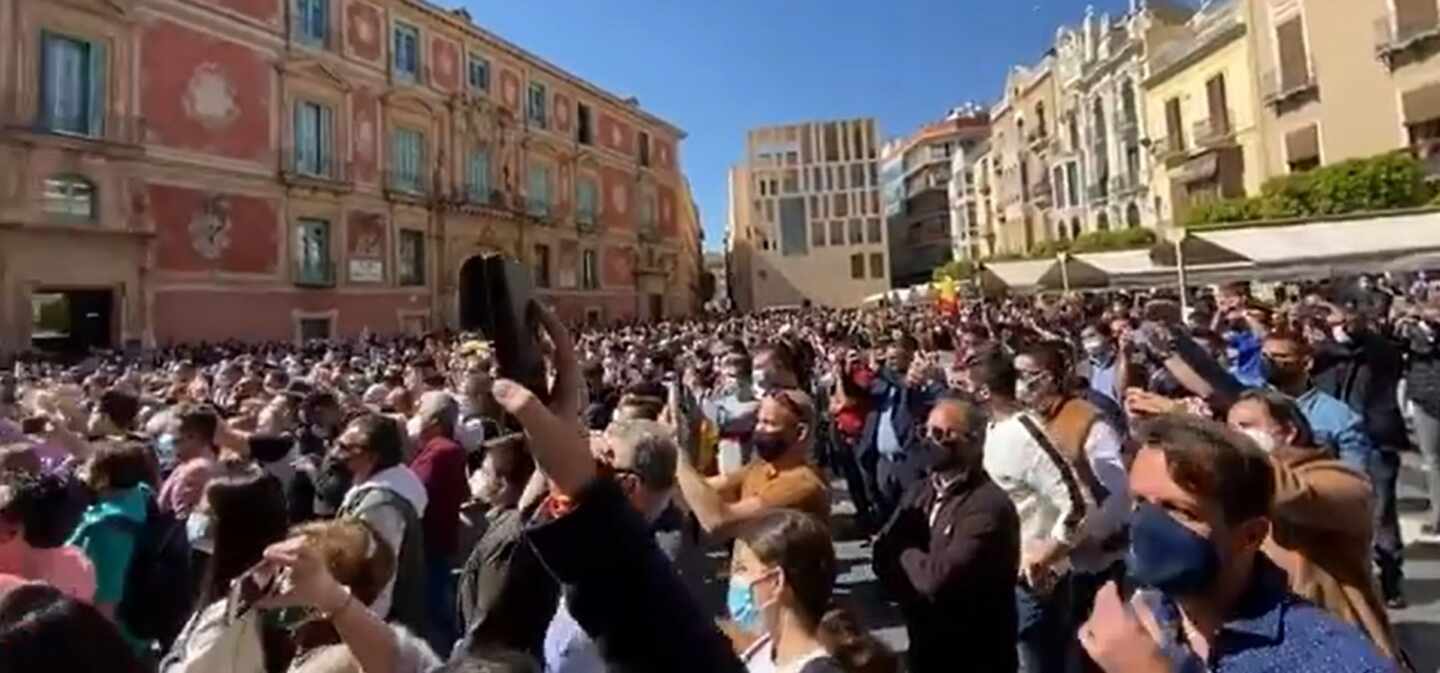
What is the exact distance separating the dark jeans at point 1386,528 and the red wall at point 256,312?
23.3 m

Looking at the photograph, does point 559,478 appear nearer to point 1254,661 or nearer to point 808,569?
point 808,569

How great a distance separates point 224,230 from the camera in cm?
2481

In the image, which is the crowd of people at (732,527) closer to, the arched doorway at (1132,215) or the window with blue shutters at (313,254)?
the window with blue shutters at (313,254)

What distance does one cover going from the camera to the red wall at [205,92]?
75.5ft

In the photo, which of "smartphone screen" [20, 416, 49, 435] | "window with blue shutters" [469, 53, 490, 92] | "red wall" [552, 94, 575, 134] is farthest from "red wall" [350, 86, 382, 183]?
"smartphone screen" [20, 416, 49, 435]

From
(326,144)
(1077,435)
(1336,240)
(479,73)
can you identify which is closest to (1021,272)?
(1336,240)

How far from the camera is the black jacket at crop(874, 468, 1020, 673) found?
3318 millimetres

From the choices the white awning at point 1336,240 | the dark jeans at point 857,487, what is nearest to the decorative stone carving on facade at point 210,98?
the dark jeans at point 857,487

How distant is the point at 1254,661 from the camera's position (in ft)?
5.92

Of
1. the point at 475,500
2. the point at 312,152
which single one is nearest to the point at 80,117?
the point at 312,152

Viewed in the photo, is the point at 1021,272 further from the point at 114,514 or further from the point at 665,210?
the point at 665,210

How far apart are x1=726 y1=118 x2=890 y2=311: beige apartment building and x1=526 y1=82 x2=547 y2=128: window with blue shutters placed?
128 ft

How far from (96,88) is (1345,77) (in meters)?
29.9

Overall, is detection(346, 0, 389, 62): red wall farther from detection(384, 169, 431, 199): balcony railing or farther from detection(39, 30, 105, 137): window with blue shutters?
detection(39, 30, 105, 137): window with blue shutters
